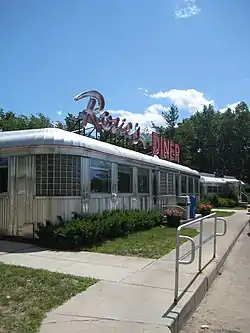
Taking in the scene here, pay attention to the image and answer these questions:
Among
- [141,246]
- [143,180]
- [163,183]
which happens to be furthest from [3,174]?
[163,183]

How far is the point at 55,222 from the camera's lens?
11945mm

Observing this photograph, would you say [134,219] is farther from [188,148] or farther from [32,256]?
[188,148]

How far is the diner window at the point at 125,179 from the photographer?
630 inches

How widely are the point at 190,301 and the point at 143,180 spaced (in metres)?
12.6

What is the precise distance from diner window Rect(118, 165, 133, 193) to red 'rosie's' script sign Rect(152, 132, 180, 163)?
10.5 m

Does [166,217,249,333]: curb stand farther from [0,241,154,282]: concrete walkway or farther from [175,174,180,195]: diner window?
[175,174,180,195]: diner window

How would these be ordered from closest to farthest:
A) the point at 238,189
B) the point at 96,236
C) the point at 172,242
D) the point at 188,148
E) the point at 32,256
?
the point at 32,256 < the point at 96,236 < the point at 172,242 < the point at 238,189 < the point at 188,148

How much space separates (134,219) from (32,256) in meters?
6.11

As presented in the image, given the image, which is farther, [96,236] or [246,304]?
[96,236]

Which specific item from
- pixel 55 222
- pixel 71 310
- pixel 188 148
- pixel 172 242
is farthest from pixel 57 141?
pixel 188 148

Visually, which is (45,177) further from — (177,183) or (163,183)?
(177,183)

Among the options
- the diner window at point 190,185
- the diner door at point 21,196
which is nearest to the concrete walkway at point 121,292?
the diner door at point 21,196

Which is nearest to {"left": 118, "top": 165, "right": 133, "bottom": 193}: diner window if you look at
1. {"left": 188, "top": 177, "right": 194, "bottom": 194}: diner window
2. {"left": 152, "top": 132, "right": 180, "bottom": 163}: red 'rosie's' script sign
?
{"left": 152, "top": 132, "right": 180, "bottom": 163}: red 'rosie's' script sign

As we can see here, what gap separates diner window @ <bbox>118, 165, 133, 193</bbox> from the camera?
1599 centimetres
